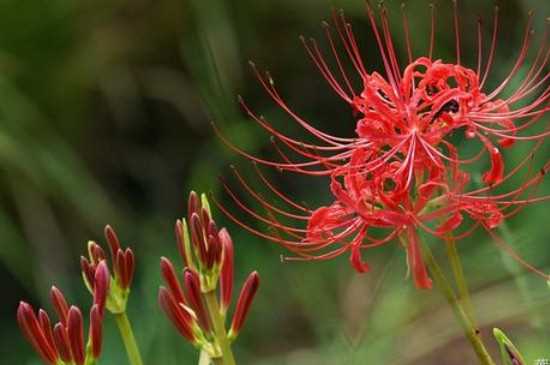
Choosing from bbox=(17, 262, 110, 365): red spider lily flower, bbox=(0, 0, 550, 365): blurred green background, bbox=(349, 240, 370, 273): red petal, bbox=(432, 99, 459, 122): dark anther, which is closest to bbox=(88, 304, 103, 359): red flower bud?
bbox=(17, 262, 110, 365): red spider lily flower

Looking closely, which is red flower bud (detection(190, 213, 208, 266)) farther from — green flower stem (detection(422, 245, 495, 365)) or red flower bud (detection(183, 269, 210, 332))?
green flower stem (detection(422, 245, 495, 365))

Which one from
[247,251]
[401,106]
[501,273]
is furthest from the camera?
[247,251]

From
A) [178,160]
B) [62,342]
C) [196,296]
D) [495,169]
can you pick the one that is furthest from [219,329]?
[178,160]

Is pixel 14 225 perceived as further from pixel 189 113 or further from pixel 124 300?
pixel 124 300

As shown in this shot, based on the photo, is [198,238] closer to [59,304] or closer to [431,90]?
[59,304]

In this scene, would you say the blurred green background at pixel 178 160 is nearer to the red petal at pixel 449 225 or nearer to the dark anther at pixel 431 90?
the dark anther at pixel 431 90

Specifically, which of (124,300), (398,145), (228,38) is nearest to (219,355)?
(124,300)
